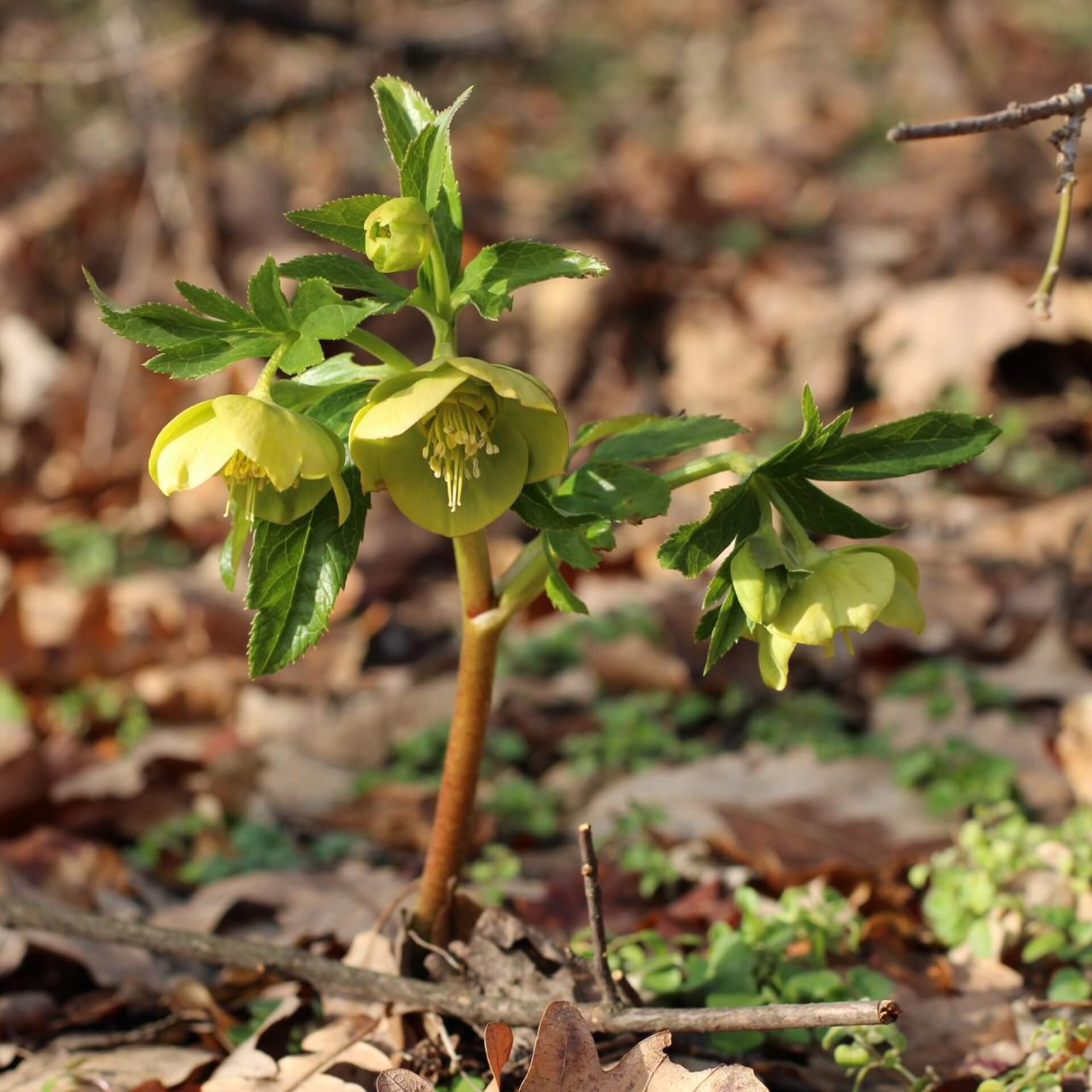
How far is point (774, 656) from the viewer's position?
1319 mm

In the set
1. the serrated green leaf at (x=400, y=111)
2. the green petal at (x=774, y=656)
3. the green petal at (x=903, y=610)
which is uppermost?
the serrated green leaf at (x=400, y=111)

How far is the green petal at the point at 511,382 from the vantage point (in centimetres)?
117

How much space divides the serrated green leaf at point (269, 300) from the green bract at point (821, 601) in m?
0.56

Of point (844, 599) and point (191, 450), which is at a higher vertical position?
point (191, 450)

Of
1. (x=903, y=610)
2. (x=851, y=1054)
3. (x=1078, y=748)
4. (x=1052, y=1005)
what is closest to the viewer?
(x=903, y=610)

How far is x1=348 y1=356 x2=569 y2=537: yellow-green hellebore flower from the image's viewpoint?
4.17 ft

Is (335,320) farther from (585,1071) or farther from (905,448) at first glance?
(585,1071)

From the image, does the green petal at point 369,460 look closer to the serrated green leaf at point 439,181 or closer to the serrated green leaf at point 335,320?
the serrated green leaf at point 335,320

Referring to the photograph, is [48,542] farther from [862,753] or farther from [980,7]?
[980,7]

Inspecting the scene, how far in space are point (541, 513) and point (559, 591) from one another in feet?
0.37

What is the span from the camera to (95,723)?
11.6ft

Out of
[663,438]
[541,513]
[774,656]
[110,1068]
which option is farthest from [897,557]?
[110,1068]

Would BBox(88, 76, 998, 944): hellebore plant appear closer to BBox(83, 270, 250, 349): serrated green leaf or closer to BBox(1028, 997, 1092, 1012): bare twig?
BBox(83, 270, 250, 349): serrated green leaf

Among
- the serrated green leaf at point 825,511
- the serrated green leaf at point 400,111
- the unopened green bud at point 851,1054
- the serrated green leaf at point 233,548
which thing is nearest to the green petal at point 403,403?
the serrated green leaf at point 233,548
